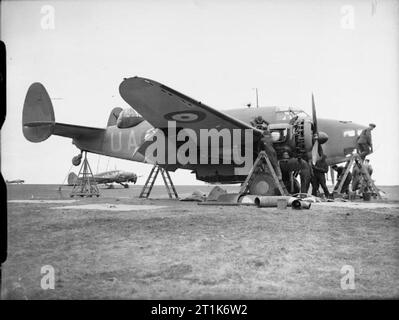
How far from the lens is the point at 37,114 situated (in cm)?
1441

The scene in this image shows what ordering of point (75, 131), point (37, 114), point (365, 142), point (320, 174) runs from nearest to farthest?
point (320, 174)
point (365, 142)
point (37, 114)
point (75, 131)

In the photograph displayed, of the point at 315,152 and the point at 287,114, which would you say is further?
the point at 287,114

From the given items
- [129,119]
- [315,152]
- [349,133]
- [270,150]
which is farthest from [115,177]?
[270,150]

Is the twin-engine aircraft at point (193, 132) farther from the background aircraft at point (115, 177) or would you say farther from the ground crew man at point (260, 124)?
the background aircraft at point (115, 177)

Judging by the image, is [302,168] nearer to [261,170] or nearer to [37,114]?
[261,170]

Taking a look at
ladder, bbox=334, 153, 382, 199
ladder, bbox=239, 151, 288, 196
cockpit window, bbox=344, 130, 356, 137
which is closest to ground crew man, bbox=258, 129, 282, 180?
ladder, bbox=239, 151, 288, 196

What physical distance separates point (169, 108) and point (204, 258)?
680 centimetres

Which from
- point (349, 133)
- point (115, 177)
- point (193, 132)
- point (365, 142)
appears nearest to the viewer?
point (193, 132)

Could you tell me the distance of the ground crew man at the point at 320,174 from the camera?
461 inches

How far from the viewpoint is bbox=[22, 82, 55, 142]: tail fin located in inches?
563

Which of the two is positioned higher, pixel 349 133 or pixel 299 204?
pixel 349 133

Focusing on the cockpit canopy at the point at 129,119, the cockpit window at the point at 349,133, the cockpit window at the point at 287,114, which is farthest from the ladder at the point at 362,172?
the cockpit canopy at the point at 129,119
